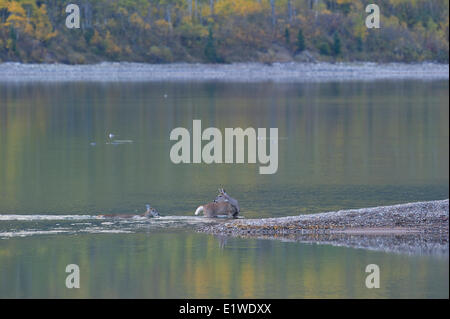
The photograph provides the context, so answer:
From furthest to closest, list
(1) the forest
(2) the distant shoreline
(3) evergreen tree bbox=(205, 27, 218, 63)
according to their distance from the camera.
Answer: (3) evergreen tree bbox=(205, 27, 218, 63)
(1) the forest
(2) the distant shoreline

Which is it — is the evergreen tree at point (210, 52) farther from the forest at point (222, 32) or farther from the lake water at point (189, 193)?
the lake water at point (189, 193)

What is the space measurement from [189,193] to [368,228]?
900cm

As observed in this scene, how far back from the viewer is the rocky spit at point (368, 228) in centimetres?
1955

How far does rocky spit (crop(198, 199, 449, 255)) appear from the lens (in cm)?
1955

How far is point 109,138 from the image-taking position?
156 feet

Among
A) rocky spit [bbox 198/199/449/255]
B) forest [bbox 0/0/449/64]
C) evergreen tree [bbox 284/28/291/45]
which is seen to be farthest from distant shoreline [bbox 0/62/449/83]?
rocky spit [bbox 198/199/449/255]

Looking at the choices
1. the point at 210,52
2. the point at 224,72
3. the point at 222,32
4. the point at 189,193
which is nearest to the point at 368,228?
the point at 189,193

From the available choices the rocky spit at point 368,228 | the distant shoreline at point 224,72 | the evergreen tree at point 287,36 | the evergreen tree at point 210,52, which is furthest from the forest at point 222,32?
the rocky spit at point 368,228

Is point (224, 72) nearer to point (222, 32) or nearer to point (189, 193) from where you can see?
point (222, 32)

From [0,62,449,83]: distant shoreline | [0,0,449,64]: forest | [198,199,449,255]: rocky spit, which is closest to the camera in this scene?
[198,199,449,255]: rocky spit

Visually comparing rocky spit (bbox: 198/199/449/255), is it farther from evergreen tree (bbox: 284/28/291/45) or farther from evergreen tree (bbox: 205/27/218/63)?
evergreen tree (bbox: 284/28/291/45)

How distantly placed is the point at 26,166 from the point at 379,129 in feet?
76.0

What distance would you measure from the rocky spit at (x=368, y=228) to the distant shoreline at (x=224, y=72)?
9369 cm

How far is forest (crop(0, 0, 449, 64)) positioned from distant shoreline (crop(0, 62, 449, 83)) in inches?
85.4
